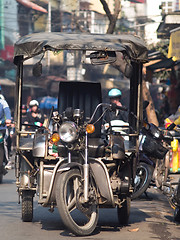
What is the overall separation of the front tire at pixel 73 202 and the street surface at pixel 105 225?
0.44 ft

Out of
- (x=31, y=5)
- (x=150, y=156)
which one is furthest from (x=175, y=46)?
(x=31, y=5)

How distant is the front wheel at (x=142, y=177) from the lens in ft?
30.2

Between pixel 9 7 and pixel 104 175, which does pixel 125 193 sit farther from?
pixel 9 7

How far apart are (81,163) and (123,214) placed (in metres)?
0.96

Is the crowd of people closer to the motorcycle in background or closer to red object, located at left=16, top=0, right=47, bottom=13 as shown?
the motorcycle in background

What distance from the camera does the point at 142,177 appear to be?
30.8 feet

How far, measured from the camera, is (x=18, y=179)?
7.08 meters

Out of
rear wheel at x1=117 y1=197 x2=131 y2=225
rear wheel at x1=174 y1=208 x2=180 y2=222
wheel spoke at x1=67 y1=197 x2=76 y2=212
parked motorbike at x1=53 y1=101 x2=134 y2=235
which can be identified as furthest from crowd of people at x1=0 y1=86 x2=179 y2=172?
rear wheel at x1=174 y1=208 x2=180 y2=222

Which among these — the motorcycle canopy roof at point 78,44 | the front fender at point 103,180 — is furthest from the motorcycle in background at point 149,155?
the front fender at point 103,180

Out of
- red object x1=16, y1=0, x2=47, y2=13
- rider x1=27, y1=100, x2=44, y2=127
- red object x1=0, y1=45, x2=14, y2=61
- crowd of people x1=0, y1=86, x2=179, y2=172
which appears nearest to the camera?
crowd of people x1=0, y1=86, x2=179, y2=172

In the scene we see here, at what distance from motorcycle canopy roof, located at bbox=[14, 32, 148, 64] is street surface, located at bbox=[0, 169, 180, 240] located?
6.35 feet

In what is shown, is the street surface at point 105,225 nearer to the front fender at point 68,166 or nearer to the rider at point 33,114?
the front fender at point 68,166

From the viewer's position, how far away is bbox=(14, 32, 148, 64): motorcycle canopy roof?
663 cm

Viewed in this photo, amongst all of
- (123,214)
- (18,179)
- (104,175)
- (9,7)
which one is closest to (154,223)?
(123,214)
